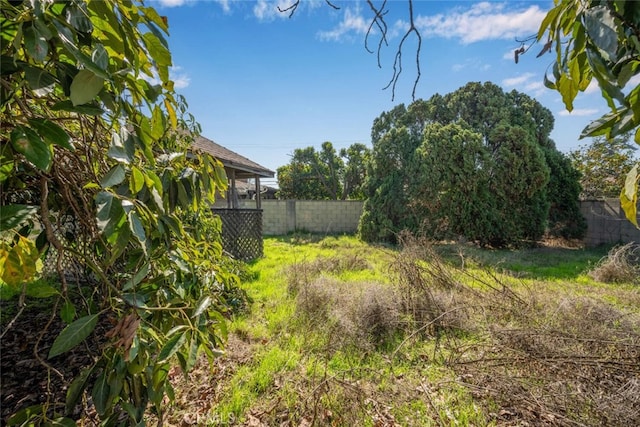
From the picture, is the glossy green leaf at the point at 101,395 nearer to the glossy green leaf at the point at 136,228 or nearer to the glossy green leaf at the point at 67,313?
the glossy green leaf at the point at 67,313

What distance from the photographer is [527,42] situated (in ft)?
4.02

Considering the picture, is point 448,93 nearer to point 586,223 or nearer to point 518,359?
point 586,223

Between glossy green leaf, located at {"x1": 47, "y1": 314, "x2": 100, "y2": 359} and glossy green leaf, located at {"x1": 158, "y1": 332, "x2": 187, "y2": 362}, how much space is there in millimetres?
175

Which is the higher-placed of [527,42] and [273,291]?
[527,42]

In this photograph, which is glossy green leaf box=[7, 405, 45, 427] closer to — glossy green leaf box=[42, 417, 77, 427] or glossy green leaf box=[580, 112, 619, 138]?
glossy green leaf box=[42, 417, 77, 427]

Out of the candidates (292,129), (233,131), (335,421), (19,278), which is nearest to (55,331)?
(335,421)

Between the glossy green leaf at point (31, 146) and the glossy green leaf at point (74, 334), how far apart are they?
38cm

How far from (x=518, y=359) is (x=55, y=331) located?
4.40 meters

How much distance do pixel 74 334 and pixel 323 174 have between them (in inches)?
751

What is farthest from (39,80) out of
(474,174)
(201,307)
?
(474,174)

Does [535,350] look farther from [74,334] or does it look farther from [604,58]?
[74,334]

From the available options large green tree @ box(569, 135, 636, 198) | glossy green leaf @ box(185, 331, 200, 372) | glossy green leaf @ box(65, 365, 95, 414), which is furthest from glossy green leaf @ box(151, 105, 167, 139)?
large green tree @ box(569, 135, 636, 198)

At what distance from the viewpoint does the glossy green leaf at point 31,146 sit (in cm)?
60

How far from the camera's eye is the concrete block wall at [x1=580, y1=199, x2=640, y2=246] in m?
7.90
